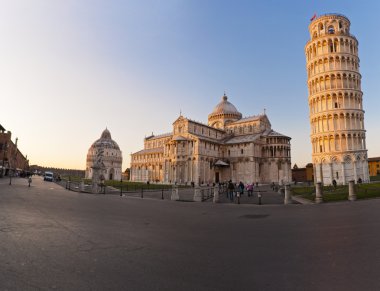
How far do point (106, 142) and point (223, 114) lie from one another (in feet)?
270

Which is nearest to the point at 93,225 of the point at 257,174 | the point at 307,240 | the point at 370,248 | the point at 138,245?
the point at 138,245

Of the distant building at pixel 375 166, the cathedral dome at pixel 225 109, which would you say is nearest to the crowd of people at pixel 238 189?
the cathedral dome at pixel 225 109

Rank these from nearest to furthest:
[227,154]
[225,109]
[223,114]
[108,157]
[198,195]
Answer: [198,195], [227,154], [223,114], [225,109], [108,157]

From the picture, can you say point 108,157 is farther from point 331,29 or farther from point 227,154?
point 331,29

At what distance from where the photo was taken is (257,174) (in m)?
67.6

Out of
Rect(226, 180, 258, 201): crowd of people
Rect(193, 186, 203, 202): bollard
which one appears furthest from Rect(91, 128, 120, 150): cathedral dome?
Rect(193, 186, 203, 202): bollard

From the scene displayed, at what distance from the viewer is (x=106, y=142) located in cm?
13938

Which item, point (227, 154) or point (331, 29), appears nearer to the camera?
point (331, 29)

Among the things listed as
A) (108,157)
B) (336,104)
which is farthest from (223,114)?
(108,157)

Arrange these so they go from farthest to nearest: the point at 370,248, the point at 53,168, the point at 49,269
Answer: the point at 53,168, the point at 370,248, the point at 49,269

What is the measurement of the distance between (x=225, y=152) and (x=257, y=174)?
11.9m

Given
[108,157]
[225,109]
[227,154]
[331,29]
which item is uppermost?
[331,29]

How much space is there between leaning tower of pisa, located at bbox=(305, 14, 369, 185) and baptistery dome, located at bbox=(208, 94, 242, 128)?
3285cm

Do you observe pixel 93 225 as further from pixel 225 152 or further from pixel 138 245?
pixel 225 152
